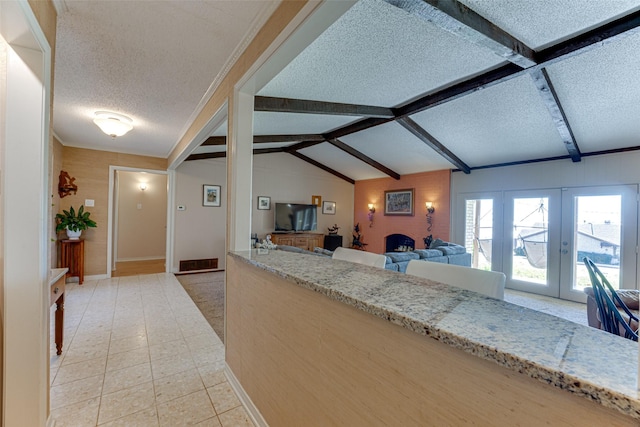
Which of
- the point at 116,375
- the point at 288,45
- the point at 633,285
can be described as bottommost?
the point at 116,375

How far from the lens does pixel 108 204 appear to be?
5.05 meters

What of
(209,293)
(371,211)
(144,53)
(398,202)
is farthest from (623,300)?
(371,211)

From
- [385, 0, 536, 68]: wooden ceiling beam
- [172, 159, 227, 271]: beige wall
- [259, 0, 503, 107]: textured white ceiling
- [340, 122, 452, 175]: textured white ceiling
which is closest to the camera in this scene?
[385, 0, 536, 68]: wooden ceiling beam

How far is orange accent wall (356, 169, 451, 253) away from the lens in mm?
6266

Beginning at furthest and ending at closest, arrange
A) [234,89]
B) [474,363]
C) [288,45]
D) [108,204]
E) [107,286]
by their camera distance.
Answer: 1. [108,204]
2. [107,286]
3. [234,89]
4. [288,45]
5. [474,363]

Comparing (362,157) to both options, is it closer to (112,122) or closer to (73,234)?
(112,122)

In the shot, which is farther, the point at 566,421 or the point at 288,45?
the point at 288,45

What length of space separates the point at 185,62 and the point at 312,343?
2306 millimetres

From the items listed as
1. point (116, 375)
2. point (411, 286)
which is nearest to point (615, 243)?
point (411, 286)

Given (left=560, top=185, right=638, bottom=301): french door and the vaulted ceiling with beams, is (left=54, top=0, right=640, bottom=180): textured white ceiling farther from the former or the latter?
(left=560, top=185, right=638, bottom=301): french door

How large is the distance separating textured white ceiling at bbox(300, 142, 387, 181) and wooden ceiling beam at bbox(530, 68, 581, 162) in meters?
3.93

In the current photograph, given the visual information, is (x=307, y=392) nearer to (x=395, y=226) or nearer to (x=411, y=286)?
(x=411, y=286)

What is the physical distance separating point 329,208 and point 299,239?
151cm

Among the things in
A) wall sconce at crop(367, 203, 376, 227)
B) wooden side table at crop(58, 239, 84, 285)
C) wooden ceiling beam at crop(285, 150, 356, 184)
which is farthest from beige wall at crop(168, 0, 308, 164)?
wall sconce at crop(367, 203, 376, 227)
